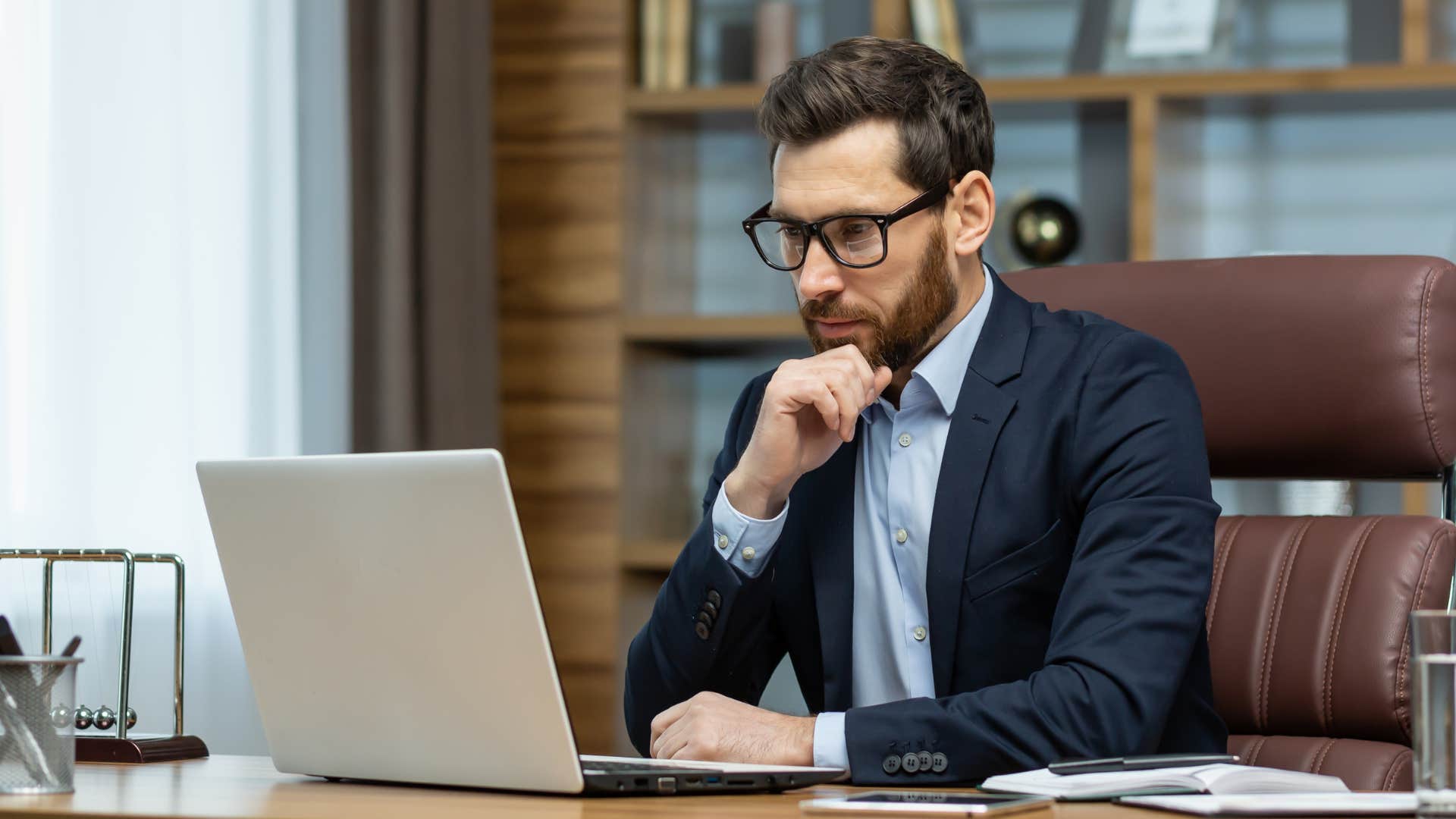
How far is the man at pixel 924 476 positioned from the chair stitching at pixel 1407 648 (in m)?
0.21

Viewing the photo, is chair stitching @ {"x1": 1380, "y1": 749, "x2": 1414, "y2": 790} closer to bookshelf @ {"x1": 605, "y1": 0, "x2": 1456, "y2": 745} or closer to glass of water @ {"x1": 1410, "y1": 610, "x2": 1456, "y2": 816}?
glass of water @ {"x1": 1410, "y1": 610, "x2": 1456, "y2": 816}

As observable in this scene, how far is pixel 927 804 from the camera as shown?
3.17 feet

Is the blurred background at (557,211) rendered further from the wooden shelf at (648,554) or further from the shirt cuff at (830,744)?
the shirt cuff at (830,744)

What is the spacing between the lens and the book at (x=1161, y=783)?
1.05 meters

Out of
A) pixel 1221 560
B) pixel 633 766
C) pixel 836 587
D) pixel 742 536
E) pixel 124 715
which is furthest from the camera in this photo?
pixel 1221 560

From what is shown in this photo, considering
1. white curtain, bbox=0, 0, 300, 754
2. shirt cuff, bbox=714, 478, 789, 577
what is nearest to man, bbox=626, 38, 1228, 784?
shirt cuff, bbox=714, 478, 789, 577

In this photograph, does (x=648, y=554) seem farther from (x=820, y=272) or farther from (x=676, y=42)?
(x=820, y=272)

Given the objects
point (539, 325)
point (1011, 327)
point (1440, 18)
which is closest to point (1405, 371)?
point (1011, 327)

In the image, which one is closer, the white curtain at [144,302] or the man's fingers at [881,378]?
the man's fingers at [881,378]

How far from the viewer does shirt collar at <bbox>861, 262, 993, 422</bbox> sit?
1670mm

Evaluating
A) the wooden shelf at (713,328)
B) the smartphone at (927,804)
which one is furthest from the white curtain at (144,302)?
the smartphone at (927,804)

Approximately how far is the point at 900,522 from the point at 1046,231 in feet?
5.55

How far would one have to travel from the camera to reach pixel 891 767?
1.23 meters

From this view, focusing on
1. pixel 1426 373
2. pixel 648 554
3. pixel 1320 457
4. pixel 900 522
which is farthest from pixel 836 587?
pixel 648 554
